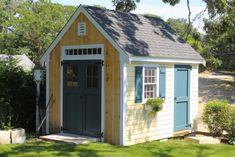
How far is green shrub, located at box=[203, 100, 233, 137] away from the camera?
12242 millimetres

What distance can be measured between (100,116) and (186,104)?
3.43 m

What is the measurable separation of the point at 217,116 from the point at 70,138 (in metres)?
4.77

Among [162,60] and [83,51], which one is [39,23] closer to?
[83,51]

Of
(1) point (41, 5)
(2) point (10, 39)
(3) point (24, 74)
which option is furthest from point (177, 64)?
(2) point (10, 39)

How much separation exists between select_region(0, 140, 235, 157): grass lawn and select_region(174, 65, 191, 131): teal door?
1.60 m

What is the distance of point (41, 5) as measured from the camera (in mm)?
31109

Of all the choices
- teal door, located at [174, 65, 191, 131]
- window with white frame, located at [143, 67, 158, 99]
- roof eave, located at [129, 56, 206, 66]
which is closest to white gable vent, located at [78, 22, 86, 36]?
roof eave, located at [129, 56, 206, 66]

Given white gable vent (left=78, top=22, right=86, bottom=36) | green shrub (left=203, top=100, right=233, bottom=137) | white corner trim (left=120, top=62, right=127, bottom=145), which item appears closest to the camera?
white corner trim (left=120, top=62, right=127, bottom=145)

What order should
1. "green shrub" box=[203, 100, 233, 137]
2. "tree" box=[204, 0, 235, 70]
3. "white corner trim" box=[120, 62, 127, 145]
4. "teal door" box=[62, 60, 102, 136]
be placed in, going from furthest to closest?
"tree" box=[204, 0, 235, 70] → "green shrub" box=[203, 100, 233, 137] → "teal door" box=[62, 60, 102, 136] → "white corner trim" box=[120, 62, 127, 145]

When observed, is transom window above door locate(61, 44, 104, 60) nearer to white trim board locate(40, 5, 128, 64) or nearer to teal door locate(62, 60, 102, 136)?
teal door locate(62, 60, 102, 136)

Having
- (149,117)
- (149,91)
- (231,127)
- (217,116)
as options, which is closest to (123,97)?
(149,91)

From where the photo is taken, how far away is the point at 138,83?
35.5ft

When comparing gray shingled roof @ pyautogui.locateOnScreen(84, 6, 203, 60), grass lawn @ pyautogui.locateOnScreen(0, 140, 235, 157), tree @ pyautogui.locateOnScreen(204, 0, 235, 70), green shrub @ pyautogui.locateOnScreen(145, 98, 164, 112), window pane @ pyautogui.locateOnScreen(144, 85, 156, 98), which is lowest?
grass lawn @ pyautogui.locateOnScreen(0, 140, 235, 157)

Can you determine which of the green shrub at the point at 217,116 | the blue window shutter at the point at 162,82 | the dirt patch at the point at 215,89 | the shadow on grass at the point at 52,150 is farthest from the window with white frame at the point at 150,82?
the dirt patch at the point at 215,89
